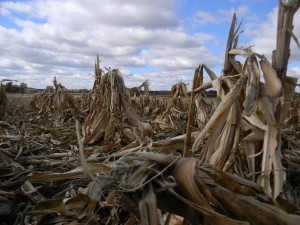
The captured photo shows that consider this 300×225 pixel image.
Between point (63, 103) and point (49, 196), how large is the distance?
18.3 feet

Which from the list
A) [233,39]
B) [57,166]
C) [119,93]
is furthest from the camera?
[119,93]

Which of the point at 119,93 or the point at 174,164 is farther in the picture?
the point at 119,93

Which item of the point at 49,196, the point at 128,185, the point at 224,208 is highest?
the point at 128,185

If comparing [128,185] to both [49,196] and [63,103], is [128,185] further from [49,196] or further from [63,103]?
[63,103]

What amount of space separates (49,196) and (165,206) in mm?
1401

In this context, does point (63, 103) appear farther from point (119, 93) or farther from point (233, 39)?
point (233, 39)

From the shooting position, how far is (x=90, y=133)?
4.11 metres

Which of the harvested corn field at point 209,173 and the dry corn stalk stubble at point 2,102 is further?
the dry corn stalk stubble at point 2,102

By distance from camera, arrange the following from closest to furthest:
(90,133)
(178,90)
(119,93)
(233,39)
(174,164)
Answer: (174,164) → (233,39) → (90,133) → (119,93) → (178,90)

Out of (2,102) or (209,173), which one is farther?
(2,102)

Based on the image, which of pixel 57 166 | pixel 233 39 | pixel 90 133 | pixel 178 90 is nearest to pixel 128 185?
pixel 233 39

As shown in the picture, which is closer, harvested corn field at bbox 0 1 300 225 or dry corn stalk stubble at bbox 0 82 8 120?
harvested corn field at bbox 0 1 300 225

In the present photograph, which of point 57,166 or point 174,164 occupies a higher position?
point 174,164

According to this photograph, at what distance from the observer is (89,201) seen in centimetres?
103
